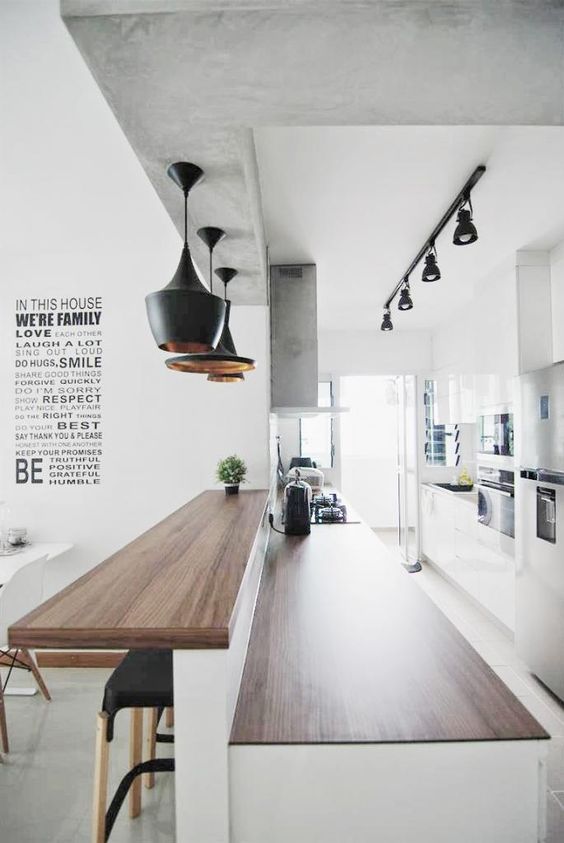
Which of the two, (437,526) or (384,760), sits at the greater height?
(384,760)

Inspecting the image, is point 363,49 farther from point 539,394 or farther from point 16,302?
point 16,302

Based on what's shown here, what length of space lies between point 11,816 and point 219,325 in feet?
6.91

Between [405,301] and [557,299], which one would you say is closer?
[557,299]

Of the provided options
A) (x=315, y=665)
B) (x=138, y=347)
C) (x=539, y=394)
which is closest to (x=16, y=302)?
(x=138, y=347)

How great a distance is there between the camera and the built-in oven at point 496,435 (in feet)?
10.9

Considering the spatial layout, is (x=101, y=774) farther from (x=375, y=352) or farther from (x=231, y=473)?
(x=375, y=352)

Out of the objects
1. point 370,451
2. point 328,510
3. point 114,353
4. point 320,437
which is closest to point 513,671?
point 328,510

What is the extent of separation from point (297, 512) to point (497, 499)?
1.57m

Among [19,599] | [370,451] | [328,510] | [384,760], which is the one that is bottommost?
[19,599]

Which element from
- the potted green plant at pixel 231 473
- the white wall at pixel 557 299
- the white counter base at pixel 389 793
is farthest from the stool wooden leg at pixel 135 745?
the white wall at pixel 557 299

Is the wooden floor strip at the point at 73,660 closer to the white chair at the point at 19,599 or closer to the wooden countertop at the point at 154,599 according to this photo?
the white chair at the point at 19,599

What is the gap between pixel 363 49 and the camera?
1.00m

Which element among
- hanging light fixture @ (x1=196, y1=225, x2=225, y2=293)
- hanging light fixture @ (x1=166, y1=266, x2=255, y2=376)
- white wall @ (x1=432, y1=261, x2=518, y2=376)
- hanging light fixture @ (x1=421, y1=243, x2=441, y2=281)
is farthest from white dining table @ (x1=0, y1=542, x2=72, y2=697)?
white wall @ (x1=432, y1=261, x2=518, y2=376)

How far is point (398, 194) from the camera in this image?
2.41 m
